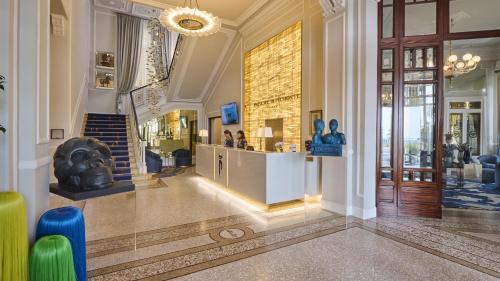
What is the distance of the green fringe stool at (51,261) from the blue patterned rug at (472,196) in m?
6.15

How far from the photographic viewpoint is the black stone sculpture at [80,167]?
7.45 ft

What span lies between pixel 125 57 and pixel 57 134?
21.3 ft

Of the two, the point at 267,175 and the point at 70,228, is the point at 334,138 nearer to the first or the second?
the point at 267,175

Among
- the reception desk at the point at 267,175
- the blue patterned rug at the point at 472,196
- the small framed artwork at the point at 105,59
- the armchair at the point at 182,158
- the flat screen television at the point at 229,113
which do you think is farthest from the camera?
the armchair at the point at 182,158

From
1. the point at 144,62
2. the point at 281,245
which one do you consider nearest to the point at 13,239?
the point at 281,245

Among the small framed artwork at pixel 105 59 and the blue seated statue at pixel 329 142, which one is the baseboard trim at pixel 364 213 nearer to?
the blue seated statue at pixel 329 142

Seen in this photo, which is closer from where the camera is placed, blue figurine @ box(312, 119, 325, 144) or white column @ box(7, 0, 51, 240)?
white column @ box(7, 0, 51, 240)

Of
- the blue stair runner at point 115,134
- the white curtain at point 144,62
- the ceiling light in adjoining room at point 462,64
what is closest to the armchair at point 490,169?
the ceiling light in adjoining room at point 462,64

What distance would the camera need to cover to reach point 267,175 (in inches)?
179

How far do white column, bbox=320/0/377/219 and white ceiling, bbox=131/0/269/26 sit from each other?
3605mm

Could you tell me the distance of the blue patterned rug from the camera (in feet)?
16.4

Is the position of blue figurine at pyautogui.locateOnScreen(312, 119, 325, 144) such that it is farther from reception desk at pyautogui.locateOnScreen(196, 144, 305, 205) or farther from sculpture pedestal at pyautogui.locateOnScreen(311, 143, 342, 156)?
reception desk at pyautogui.locateOnScreen(196, 144, 305, 205)

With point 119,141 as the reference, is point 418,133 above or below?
above

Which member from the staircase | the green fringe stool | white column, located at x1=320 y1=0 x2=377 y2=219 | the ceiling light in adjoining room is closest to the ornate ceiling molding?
white column, located at x1=320 y1=0 x2=377 y2=219
